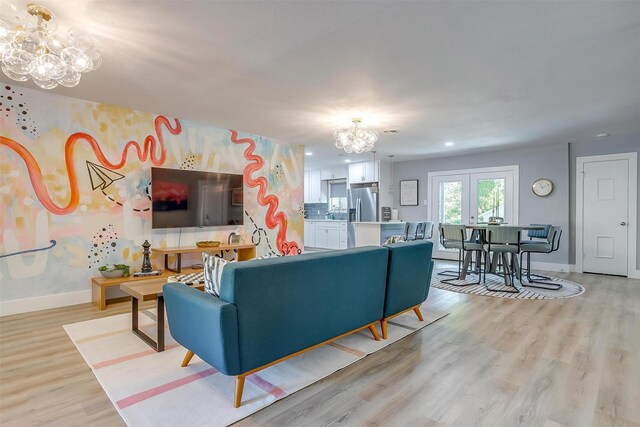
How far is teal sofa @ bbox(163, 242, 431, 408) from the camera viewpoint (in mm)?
1793

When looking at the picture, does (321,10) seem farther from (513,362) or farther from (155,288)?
(513,362)

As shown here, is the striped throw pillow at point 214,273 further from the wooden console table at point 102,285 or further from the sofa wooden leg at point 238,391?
the wooden console table at point 102,285

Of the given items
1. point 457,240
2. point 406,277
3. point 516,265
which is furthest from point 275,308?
point 516,265

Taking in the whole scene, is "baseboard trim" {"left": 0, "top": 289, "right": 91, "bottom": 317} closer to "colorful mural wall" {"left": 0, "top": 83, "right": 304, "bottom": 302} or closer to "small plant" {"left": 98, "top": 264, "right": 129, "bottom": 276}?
"colorful mural wall" {"left": 0, "top": 83, "right": 304, "bottom": 302}

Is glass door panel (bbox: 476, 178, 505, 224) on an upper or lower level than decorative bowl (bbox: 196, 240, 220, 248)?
upper

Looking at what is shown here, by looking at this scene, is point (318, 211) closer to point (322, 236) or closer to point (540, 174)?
point (322, 236)

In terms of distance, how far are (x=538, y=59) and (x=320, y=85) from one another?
1.89 metres

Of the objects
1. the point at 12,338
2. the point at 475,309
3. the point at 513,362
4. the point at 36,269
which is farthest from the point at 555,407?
Result: the point at 36,269

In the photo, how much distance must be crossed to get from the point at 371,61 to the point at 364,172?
18.0 feet

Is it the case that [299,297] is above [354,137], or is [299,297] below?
below

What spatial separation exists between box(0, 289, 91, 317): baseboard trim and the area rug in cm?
89

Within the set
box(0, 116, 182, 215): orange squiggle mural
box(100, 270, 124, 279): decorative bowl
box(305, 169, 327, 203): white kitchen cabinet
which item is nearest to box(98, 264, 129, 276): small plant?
box(100, 270, 124, 279): decorative bowl

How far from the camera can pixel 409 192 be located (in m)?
8.05

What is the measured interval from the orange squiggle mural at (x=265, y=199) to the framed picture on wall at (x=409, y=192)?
10.7ft
